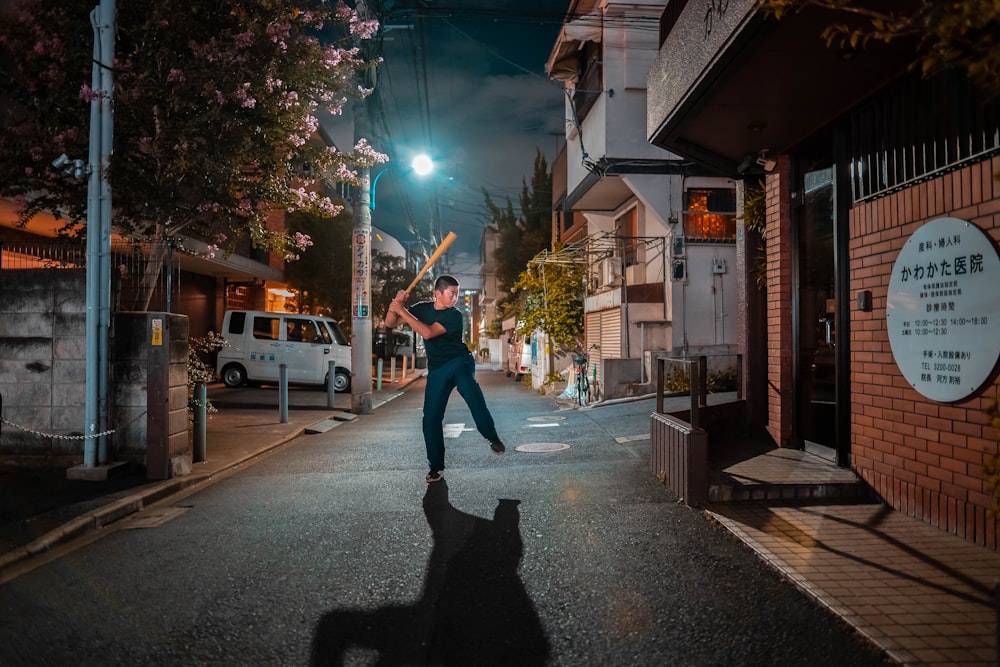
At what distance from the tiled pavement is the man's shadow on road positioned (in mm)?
1574

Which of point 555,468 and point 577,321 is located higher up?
point 577,321

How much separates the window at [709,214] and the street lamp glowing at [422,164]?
20.6ft

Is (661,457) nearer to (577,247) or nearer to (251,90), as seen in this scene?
(251,90)

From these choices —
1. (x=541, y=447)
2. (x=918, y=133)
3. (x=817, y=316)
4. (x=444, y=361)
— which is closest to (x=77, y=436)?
(x=444, y=361)

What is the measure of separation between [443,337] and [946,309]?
4.01 m

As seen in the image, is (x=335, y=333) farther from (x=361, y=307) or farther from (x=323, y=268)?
(x=323, y=268)

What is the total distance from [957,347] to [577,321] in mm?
16814

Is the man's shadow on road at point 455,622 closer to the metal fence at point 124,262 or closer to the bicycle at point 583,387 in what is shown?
the metal fence at point 124,262

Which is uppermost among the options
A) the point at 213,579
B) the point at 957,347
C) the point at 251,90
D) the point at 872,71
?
the point at 251,90

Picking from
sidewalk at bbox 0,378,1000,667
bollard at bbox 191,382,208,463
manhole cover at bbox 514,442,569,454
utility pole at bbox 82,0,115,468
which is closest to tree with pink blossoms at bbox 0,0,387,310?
utility pole at bbox 82,0,115,468

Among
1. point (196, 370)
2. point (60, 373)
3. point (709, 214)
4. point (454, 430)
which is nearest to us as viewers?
point (60, 373)

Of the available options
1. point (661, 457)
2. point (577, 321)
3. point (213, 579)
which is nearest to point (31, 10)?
point (213, 579)

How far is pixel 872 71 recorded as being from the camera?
5.46 m

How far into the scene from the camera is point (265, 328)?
63.2 ft
